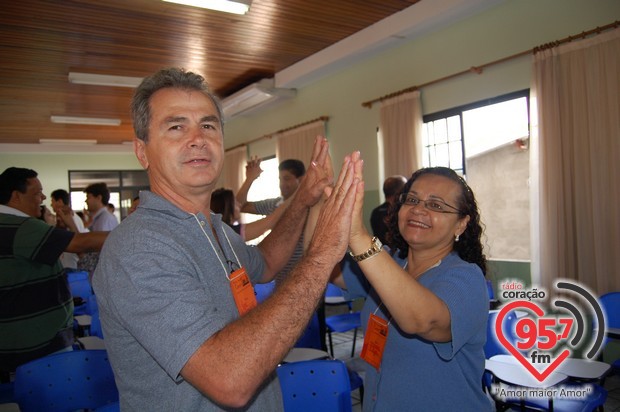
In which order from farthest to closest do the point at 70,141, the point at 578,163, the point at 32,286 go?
the point at 70,141, the point at 578,163, the point at 32,286

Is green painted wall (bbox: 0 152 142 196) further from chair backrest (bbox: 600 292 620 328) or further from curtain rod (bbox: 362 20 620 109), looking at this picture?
chair backrest (bbox: 600 292 620 328)

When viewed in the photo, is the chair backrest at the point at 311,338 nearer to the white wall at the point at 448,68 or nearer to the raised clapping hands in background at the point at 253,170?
the raised clapping hands in background at the point at 253,170

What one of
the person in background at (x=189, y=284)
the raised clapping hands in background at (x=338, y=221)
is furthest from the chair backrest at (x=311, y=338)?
the raised clapping hands in background at (x=338, y=221)

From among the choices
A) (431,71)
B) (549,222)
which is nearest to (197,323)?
(549,222)

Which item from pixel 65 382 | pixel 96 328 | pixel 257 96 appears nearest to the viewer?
pixel 65 382

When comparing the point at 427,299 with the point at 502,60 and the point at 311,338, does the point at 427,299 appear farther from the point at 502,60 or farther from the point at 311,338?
the point at 502,60

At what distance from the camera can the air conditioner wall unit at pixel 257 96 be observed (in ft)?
24.9

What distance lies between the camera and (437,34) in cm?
543

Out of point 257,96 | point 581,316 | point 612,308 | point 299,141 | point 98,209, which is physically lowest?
point 581,316

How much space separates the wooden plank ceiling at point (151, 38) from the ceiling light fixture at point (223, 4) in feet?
0.80

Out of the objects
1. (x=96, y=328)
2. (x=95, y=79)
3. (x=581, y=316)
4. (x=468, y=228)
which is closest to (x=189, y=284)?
(x=468, y=228)

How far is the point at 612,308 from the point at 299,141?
544cm

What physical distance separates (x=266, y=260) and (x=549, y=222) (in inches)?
138

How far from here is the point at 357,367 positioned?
177 inches
